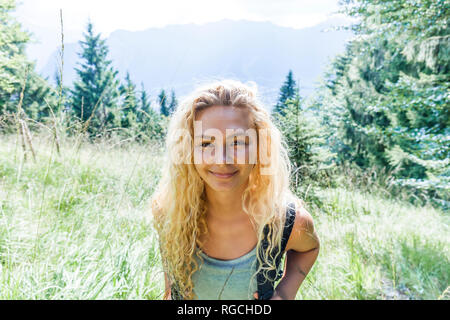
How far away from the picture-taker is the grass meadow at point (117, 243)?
1.41m

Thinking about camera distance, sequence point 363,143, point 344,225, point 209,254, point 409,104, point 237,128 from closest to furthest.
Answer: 1. point 237,128
2. point 209,254
3. point 344,225
4. point 409,104
5. point 363,143

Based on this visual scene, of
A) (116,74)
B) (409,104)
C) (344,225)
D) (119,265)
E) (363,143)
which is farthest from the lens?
(116,74)

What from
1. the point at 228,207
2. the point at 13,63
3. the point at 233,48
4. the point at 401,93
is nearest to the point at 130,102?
the point at 228,207

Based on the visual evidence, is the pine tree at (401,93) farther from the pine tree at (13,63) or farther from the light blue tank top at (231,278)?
the pine tree at (13,63)

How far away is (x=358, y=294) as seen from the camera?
2100 millimetres

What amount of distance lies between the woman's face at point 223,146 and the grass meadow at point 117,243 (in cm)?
52

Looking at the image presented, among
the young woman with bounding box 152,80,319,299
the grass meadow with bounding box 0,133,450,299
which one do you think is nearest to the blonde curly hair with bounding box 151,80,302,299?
the young woman with bounding box 152,80,319,299

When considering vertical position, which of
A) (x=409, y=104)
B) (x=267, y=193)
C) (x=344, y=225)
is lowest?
(x=344, y=225)

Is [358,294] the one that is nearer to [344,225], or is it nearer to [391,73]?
[344,225]

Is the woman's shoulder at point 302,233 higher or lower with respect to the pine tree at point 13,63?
lower

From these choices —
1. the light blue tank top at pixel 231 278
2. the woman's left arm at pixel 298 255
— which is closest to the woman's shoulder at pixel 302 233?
the woman's left arm at pixel 298 255

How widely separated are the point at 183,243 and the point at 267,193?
435 millimetres

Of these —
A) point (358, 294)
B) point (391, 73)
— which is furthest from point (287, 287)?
point (391, 73)

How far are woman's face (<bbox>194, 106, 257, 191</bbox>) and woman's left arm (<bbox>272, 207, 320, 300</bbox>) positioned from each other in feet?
1.11
